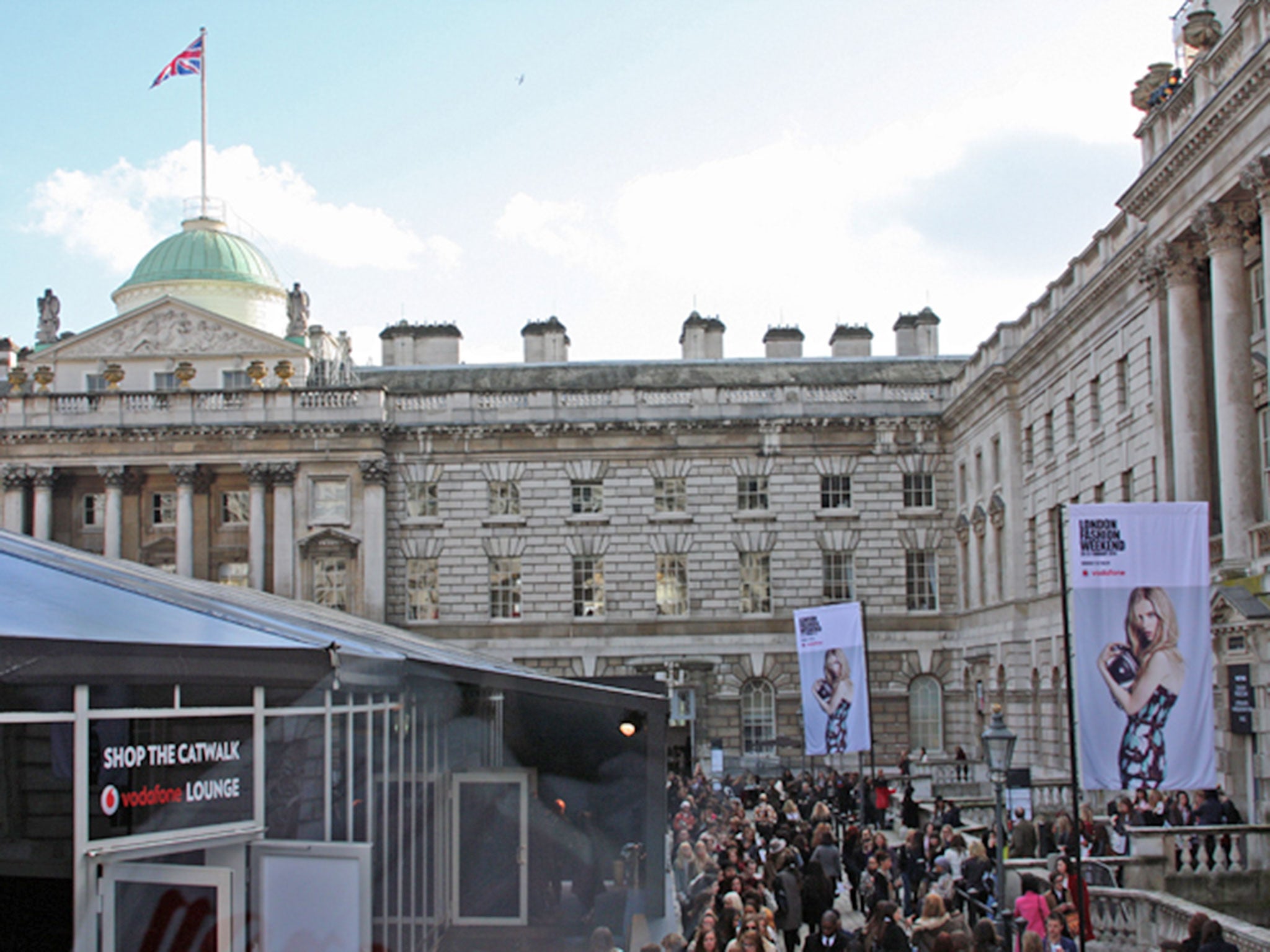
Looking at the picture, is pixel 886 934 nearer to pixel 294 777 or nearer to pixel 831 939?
pixel 831 939

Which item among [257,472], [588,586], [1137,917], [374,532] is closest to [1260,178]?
[1137,917]

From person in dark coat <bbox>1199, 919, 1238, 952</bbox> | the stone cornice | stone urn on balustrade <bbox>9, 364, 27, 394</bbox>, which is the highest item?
stone urn on balustrade <bbox>9, 364, 27, 394</bbox>

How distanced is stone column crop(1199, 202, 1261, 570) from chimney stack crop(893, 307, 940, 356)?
106 ft

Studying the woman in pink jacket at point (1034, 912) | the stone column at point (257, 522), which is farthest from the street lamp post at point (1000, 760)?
the stone column at point (257, 522)

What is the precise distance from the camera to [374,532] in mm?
52750

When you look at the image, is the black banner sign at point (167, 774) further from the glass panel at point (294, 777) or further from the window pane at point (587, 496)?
the window pane at point (587, 496)

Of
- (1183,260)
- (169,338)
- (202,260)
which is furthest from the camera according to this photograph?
(202,260)

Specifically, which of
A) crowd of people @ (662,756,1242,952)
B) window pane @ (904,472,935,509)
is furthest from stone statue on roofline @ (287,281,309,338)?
crowd of people @ (662,756,1242,952)

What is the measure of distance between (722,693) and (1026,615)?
12.4m

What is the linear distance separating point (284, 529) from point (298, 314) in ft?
31.3

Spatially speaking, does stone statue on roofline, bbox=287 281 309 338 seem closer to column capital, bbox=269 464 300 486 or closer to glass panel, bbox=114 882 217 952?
column capital, bbox=269 464 300 486

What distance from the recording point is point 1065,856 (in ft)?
64.0

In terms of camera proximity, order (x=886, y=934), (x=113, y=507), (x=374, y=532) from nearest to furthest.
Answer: (x=886, y=934)
(x=374, y=532)
(x=113, y=507)

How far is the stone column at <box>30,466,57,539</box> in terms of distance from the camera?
53.2 m
